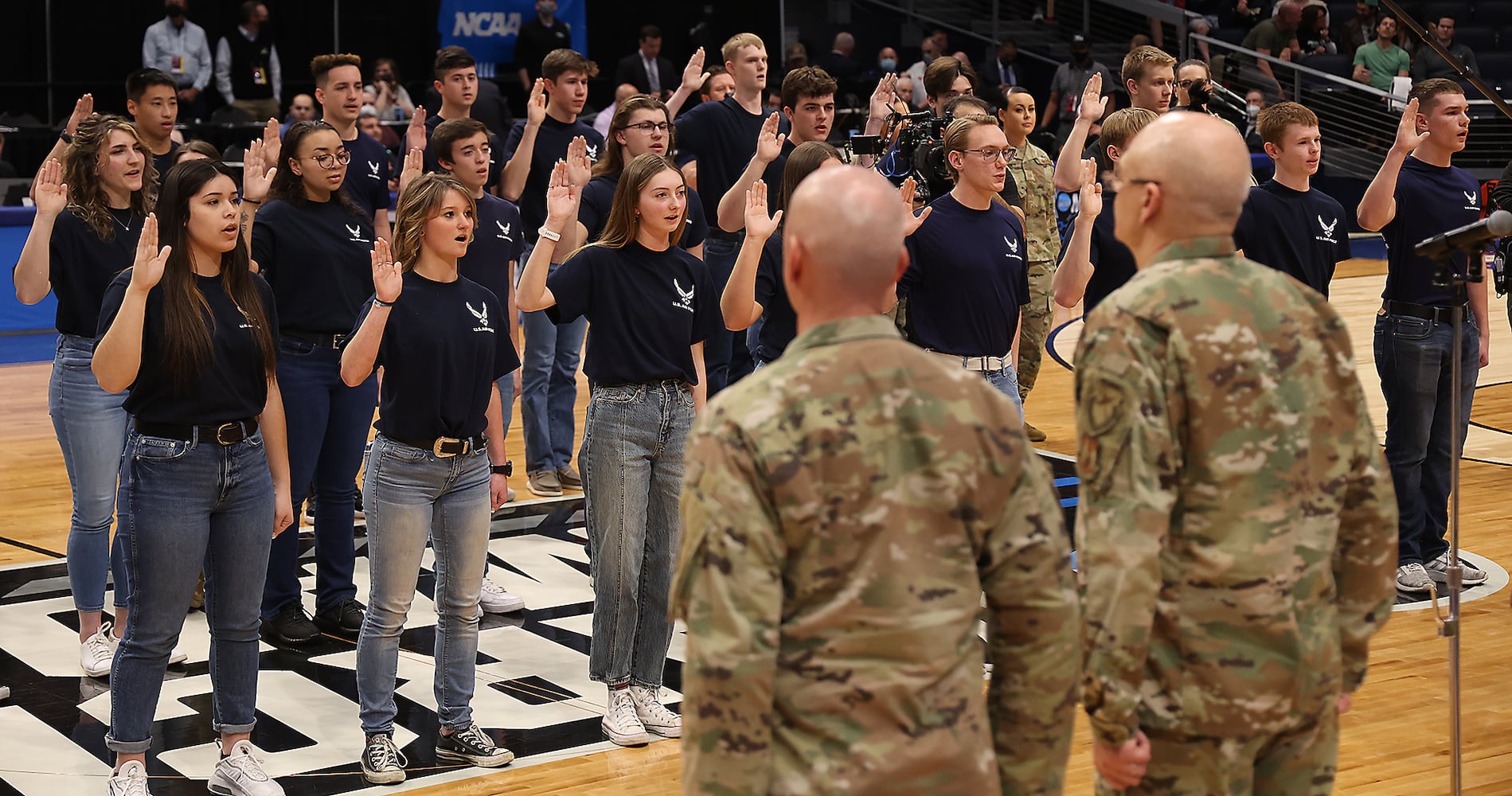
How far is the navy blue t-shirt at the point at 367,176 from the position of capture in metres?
Answer: 6.60

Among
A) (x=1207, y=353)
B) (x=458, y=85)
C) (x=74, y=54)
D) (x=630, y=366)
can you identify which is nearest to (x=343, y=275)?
(x=630, y=366)

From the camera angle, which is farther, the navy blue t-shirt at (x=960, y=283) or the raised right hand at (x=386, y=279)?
the navy blue t-shirt at (x=960, y=283)

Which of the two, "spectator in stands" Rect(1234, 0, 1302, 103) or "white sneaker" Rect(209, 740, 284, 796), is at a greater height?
A: "spectator in stands" Rect(1234, 0, 1302, 103)

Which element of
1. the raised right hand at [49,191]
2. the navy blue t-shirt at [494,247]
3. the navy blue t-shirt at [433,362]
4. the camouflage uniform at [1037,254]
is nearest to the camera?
the navy blue t-shirt at [433,362]

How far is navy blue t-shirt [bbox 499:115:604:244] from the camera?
743 cm

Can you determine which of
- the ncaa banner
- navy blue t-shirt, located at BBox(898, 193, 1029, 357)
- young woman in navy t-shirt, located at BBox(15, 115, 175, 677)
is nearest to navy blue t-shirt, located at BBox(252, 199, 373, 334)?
young woman in navy t-shirt, located at BBox(15, 115, 175, 677)

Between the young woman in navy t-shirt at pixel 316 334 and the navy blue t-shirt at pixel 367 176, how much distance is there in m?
0.89

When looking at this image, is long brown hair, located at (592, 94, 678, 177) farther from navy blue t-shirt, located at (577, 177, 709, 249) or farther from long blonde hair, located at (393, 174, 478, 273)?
long blonde hair, located at (393, 174, 478, 273)

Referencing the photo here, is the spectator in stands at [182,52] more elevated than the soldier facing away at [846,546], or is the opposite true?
the spectator in stands at [182,52]

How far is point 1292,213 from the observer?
216 inches

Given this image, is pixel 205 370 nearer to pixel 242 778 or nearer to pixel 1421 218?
pixel 242 778

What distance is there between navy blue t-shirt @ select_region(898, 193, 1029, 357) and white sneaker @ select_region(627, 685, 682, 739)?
4.72 ft

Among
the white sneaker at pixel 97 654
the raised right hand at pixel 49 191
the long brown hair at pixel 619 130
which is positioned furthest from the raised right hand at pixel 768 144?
the white sneaker at pixel 97 654

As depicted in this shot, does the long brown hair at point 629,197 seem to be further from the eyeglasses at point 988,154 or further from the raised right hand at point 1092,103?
the raised right hand at point 1092,103
